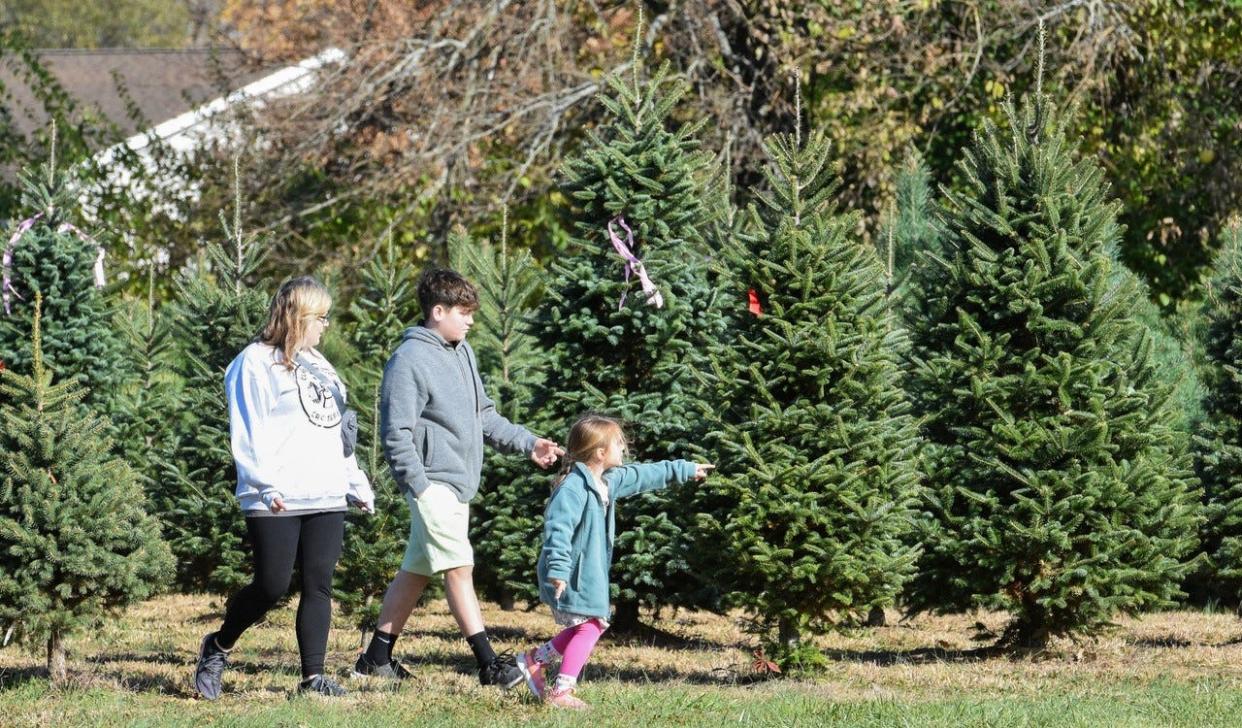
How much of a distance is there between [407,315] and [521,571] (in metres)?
3.07

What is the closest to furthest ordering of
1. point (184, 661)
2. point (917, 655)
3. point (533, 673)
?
point (533, 673) < point (184, 661) < point (917, 655)

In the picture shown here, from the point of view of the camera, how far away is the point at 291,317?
623 cm

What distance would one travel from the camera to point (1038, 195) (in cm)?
757

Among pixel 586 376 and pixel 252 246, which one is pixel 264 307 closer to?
pixel 252 246

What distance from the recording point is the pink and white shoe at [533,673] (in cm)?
614

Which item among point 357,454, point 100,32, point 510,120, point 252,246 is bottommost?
point 357,454

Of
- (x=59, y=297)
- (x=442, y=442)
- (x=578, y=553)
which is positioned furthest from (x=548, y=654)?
(x=59, y=297)

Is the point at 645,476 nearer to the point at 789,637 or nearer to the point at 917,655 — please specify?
the point at 789,637

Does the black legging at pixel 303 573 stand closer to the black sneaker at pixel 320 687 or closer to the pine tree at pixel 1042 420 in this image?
the black sneaker at pixel 320 687

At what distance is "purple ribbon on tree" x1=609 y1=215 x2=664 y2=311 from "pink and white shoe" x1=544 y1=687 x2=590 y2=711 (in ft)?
8.74

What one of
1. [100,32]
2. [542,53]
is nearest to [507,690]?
[542,53]

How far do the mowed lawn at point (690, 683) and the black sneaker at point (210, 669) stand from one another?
78mm

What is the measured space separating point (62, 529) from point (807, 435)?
10.8 feet

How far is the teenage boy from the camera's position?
6453 millimetres
